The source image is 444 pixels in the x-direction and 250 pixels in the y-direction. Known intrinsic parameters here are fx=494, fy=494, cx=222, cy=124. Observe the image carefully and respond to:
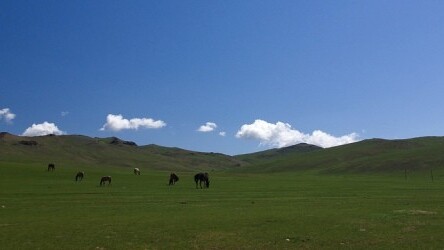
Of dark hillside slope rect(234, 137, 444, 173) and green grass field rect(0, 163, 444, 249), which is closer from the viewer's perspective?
green grass field rect(0, 163, 444, 249)

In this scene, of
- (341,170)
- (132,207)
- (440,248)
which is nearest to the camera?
(440,248)

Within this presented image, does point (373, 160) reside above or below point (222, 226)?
above

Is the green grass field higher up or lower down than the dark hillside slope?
lower down

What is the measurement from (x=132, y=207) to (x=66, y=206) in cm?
421

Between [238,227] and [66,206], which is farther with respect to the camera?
[66,206]

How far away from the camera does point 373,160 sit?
14412 cm

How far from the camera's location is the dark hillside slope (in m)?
127

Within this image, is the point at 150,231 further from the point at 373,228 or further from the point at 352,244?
the point at 373,228

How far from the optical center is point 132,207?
29.5 metres

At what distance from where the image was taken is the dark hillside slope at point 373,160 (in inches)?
4983

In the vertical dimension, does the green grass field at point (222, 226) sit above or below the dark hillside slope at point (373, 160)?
below

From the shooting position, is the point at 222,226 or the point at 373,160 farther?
the point at 373,160

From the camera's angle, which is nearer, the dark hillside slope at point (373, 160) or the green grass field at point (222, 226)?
the green grass field at point (222, 226)

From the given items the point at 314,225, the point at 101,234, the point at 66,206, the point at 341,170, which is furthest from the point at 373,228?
the point at 341,170
